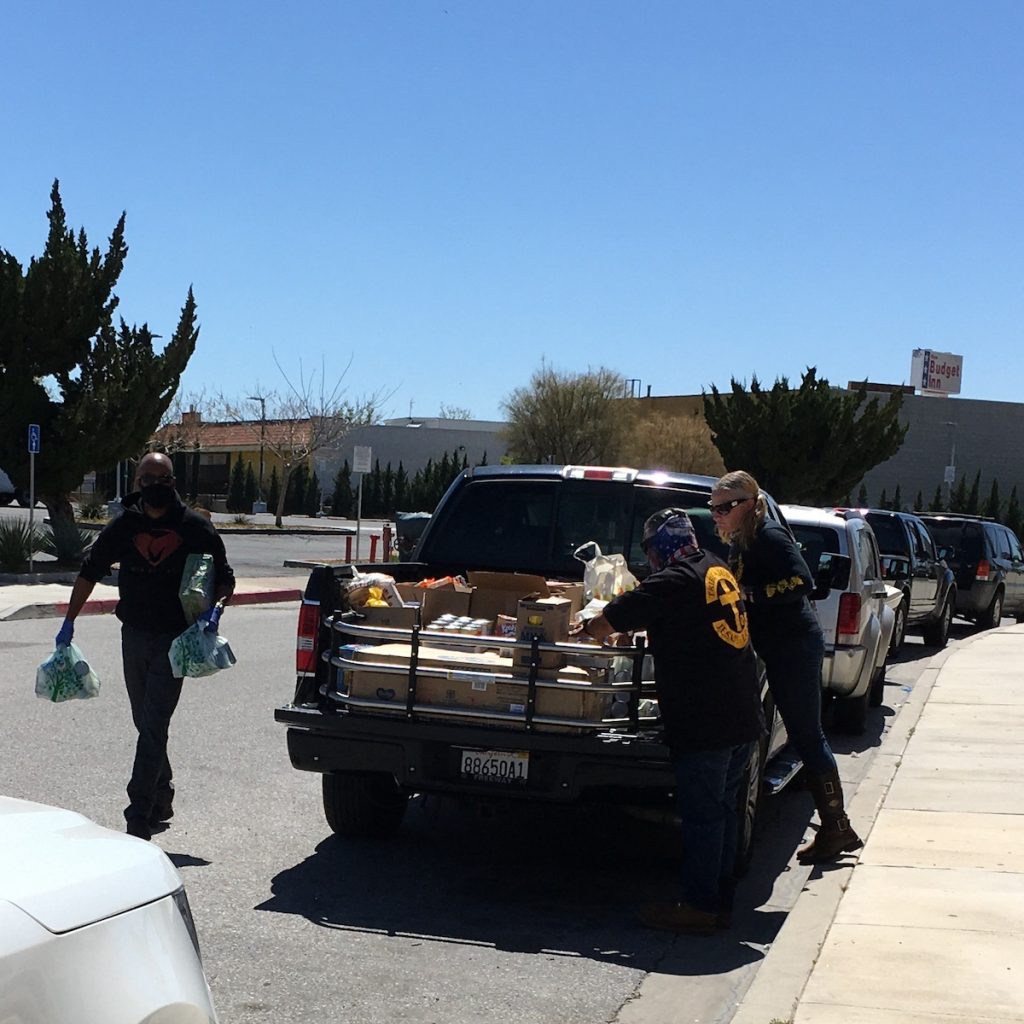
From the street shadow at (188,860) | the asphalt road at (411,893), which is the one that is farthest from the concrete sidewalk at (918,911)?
the street shadow at (188,860)

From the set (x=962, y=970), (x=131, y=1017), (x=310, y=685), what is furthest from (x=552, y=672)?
(x=131, y=1017)

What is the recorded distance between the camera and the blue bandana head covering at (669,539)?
6.05 meters

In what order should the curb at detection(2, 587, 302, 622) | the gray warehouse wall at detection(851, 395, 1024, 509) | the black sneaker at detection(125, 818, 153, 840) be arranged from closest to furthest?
the black sneaker at detection(125, 818, 153, 840), the curb at detection(2, 587, 302, 622), the gray warehouse wall at detection(851, 395, 1024, 509)

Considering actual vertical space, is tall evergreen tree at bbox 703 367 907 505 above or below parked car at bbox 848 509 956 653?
above

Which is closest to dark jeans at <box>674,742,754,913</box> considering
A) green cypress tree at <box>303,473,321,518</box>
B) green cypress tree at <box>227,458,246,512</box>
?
green cypress tree at <box>303,473,321,518</box>

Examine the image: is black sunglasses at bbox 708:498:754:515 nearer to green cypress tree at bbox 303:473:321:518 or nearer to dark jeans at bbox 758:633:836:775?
dark jeans at bbox 758:633:836:775

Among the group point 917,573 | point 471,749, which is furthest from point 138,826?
point 917,573

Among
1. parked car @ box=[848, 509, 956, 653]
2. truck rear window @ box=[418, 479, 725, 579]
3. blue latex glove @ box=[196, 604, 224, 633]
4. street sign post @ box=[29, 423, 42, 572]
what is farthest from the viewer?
street sign post @ box=[29, 423, 42, 572]

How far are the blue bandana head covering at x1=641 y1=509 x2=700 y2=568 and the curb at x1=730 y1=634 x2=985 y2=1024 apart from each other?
1.64m

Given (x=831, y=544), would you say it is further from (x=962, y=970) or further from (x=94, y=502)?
(x=94, y=502)

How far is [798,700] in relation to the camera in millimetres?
7066

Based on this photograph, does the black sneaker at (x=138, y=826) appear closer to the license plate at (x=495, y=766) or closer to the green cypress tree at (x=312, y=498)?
the license plate at (x=495, y=766)

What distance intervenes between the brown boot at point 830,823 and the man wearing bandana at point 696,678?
123 centimetres

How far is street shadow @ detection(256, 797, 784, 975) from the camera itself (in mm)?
6070
